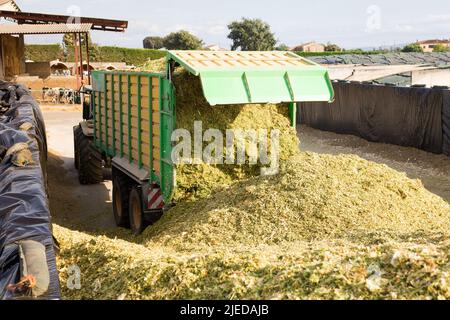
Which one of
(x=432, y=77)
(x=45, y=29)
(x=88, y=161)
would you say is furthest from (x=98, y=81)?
(x=432, y=77)

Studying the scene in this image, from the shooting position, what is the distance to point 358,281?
3.77m

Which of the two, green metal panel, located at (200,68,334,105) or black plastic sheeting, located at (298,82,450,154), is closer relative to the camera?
green metal panel, located at (200,68,334,105)

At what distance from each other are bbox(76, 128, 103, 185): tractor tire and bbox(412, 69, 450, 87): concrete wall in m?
16.5

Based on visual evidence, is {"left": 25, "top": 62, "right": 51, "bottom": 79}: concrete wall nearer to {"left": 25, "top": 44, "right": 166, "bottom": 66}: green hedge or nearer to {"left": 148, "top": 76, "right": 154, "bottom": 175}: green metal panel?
{"left": 25, "top": 44, "right": 166, "bottom": 66}: green hedge

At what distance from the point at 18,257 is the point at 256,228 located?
11.4ft

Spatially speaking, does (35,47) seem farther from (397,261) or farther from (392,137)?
(397,261)

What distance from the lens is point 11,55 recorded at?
28.8 metres

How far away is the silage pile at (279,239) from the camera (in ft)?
12.8

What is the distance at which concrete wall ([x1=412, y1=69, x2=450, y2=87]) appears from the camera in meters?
24.5

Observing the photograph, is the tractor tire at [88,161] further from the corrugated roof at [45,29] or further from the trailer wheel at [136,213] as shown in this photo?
the corrugated roof at [45,29]

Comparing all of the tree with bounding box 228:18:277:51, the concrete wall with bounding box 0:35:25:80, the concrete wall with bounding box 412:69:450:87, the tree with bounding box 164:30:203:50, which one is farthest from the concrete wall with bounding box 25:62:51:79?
the tree with bounding box 228:18:277:51

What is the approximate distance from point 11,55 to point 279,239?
2616 cm

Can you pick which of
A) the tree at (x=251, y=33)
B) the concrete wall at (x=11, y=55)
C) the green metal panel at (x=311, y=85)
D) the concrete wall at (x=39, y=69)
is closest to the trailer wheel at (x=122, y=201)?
the green metal panel at (x=311, y=85)

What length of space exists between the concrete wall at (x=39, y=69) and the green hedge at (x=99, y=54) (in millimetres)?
15665
